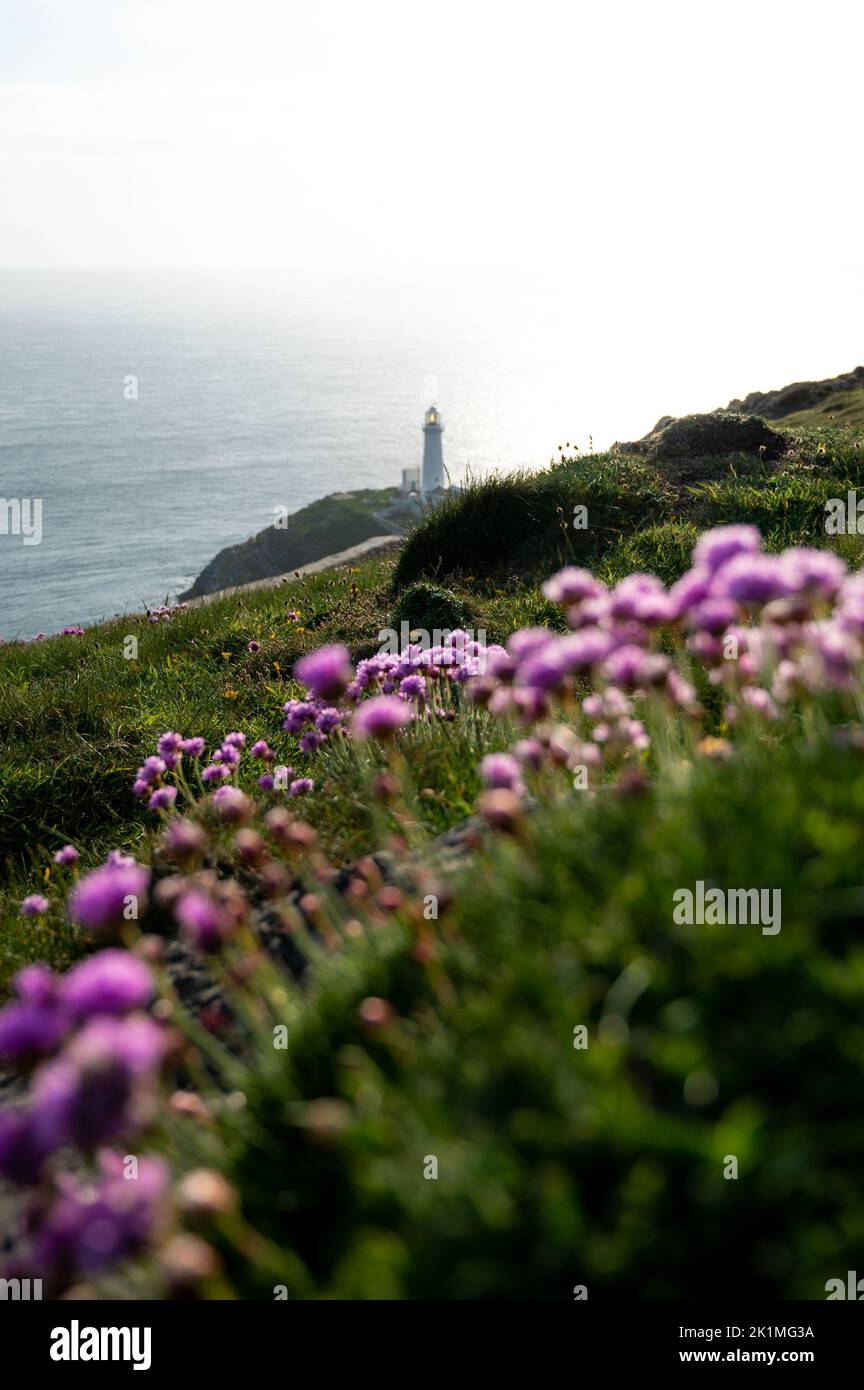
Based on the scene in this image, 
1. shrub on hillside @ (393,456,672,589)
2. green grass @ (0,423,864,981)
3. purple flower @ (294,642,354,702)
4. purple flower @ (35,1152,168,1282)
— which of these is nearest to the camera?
purple flower @ (35,1152,168,1282)

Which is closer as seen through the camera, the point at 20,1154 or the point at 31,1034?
the point at 20,1154

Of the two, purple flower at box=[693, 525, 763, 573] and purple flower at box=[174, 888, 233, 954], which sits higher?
purple flower at box=[693, 525, 763, 573]

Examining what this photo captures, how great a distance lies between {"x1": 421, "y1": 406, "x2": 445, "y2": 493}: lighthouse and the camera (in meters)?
59.7

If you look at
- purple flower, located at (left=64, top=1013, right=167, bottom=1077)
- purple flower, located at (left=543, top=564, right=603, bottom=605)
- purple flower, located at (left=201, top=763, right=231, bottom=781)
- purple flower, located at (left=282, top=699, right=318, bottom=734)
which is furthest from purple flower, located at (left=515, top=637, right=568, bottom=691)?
purple flower, located at (left=201, top=763, right=231, bottom=781)

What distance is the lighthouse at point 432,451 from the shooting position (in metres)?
59.7

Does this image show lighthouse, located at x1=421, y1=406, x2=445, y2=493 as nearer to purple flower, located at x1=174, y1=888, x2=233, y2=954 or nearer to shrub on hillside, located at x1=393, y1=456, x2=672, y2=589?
shrub on hillside, located at x1=393, y1=456, x2=672, y2=589

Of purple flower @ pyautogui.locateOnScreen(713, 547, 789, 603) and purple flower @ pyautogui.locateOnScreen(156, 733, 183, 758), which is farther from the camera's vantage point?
purple flower @ pyautogui.locateOnScreen(156, 733, 183, 758)

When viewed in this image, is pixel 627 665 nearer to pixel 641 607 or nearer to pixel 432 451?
pixel 641 607

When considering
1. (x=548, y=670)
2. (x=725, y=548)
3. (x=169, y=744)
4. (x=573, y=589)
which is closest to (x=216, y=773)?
(x=169, y=744)

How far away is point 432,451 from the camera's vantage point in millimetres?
63375

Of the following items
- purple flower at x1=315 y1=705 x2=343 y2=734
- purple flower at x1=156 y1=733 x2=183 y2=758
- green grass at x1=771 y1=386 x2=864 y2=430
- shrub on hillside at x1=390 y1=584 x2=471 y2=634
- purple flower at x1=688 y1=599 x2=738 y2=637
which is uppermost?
green grass at x1=771 y1=386 x2=864 y2=430

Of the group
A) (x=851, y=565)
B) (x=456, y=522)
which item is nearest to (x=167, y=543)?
(x=456, y=522)

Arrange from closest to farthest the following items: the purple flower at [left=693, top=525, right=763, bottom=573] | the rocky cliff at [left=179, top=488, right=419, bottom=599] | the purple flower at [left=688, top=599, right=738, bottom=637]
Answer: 1. the purple flower at [left=688, top=599, right=738, bottom=637]
2. the purple flower at [left=693, top=525, right=763, bottom=573]
3. the rocky cliff at [left=179, top=488, right=419, bottom=599]

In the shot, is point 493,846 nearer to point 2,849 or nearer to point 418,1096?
point 418,1096
